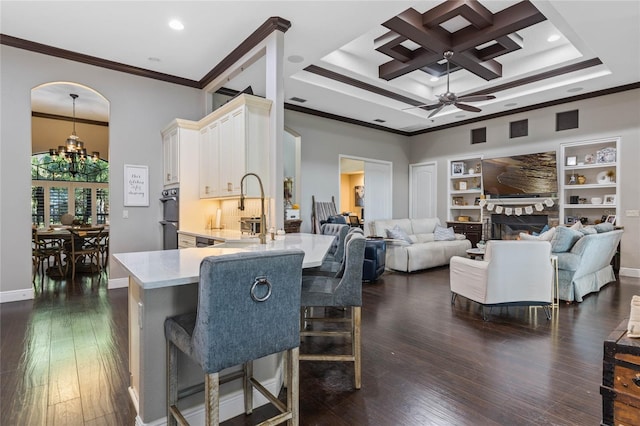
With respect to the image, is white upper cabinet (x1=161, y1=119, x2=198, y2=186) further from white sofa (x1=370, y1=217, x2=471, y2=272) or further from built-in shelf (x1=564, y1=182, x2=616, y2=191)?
→ built-in shelf (x1=564, y1=182, x2=616, y2=191)

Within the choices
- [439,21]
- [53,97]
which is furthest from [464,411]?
[53,97]

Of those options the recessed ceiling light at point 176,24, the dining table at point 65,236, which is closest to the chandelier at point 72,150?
the dining table at point 65,236

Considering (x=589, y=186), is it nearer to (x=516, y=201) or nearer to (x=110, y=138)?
(x=516, y=201)

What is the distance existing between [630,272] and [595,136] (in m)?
2.62

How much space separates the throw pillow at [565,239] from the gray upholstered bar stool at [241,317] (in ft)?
14.1

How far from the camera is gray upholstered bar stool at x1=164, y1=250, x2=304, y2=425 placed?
139 centimetres

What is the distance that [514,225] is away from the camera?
7.73 m

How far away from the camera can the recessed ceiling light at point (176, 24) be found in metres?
3.91

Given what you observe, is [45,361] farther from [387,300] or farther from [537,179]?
[537,179]

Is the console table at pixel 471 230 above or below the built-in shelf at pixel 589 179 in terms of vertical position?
below

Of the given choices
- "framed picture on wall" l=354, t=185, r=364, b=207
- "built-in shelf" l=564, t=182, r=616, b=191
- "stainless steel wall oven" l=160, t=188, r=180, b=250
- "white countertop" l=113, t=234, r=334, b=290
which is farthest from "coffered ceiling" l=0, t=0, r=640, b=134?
"framed picture on wall" l=354, t=185, r=364, b=207

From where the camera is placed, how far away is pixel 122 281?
5.14 metres

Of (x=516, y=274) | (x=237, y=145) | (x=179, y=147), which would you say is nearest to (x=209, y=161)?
(x=179, y=147)

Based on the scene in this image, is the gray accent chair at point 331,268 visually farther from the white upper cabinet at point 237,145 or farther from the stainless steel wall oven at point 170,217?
the stainless steel wall oven at point 170,217
